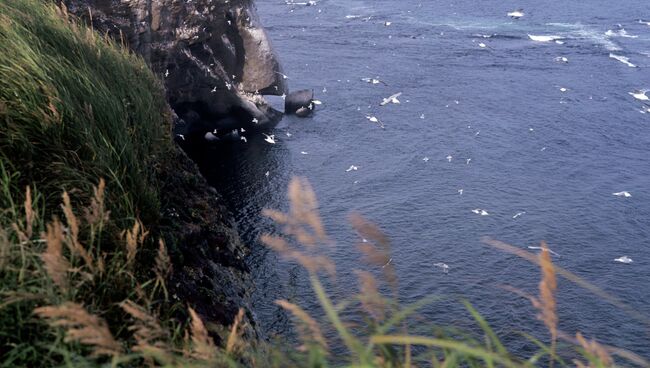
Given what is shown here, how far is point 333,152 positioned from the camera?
1411 inches

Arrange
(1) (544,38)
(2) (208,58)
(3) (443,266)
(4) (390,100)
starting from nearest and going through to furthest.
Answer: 1. (3) (443,266)
2. (2) (208,58)
3. (4) (390,100)
4. (1) (544,38)

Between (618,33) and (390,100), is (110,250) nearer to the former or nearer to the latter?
(390,100)

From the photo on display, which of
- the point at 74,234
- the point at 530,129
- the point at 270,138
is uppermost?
the point at 74,234

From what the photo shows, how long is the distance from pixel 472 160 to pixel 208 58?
15.5 meters

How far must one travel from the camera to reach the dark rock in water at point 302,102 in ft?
136

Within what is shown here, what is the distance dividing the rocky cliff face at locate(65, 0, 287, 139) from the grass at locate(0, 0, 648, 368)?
2311 cm

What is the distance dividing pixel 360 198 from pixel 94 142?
23.1m

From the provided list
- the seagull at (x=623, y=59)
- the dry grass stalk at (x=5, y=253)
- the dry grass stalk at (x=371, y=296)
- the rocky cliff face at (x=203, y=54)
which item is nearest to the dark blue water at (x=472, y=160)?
the seagull at (x=623, y=59)

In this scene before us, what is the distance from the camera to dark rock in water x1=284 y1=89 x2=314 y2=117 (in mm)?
41375

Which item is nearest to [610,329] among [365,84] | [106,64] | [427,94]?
[106,64]

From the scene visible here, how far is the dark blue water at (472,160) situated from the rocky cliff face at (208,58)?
2.71m

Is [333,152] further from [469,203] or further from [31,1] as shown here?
[31,1]

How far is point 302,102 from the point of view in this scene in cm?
4156

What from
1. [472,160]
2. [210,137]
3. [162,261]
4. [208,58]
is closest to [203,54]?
[208,58]
